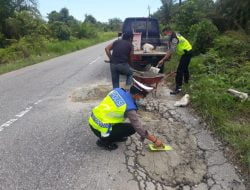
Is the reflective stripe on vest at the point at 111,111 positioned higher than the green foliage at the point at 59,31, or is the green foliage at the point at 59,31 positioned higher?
the reflective stripe on vest at the point at 111,111

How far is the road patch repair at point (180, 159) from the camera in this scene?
3465 mm

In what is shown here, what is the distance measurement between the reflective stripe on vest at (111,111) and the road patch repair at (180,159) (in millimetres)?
524

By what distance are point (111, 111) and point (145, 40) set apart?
679 cm

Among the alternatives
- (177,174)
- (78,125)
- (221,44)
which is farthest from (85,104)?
(221,44)

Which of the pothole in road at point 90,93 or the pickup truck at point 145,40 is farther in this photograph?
the pickup truck at point 145,40

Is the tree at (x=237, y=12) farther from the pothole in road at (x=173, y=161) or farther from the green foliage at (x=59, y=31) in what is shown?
the green foliage at (x=59, y=31)

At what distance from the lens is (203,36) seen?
11758 mm

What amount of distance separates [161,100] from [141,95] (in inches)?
116

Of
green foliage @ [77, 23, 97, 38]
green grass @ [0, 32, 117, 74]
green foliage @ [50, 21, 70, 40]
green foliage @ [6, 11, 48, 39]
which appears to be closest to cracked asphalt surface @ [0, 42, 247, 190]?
green grass @ [0, 32, 117, 74]

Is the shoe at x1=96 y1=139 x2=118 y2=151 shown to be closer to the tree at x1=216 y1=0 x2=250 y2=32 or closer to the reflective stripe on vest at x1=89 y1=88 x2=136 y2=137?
the reflective stripe on vest at x1=89 y1=88 x2=136 y2=137

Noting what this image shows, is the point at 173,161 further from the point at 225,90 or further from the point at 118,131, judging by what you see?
the point at 225,90

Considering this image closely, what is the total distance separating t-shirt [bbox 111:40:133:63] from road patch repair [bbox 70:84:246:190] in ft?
4.21

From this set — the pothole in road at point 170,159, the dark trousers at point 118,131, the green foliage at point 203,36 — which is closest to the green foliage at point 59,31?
the green foliage at point 203,36

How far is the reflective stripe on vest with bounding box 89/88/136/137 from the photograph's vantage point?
3854mm
